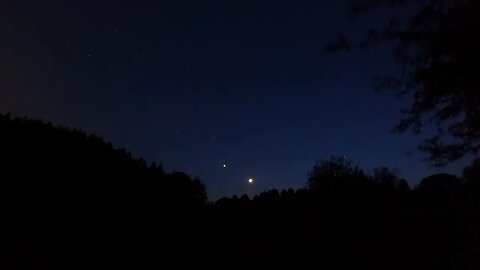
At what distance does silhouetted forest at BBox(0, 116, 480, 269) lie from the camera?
11906 millimetres

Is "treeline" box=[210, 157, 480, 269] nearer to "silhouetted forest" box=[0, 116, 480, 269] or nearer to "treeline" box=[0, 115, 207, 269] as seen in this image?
"silhouetted forest" box=[0, 116, 480, 269]

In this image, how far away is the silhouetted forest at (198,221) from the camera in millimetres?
11906

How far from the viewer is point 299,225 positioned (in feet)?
44.4

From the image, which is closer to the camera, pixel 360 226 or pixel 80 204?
pixel 360 226

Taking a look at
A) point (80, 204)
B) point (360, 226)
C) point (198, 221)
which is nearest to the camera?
point (360, 226)

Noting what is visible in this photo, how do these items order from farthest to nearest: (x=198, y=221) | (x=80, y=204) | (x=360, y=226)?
(x=198, y=221)
(x=80, y=204)
(x=360, y=226)

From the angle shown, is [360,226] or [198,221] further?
[198,221]

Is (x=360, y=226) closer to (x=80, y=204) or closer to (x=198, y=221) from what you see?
(x=198, y=221)

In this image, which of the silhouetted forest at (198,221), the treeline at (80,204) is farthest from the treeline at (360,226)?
the treeline at (80,204)

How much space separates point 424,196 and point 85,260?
7356 millimetres

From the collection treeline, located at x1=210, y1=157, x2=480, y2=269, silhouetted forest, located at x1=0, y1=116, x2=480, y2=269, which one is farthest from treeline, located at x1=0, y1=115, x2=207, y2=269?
treeline, located at x1=210, y1=157, x2=480, y2=269

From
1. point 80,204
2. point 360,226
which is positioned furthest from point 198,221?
point 360,226

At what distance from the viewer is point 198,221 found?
1487cm

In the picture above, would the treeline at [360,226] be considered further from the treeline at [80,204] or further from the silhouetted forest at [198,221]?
the treeline at [80,204]
